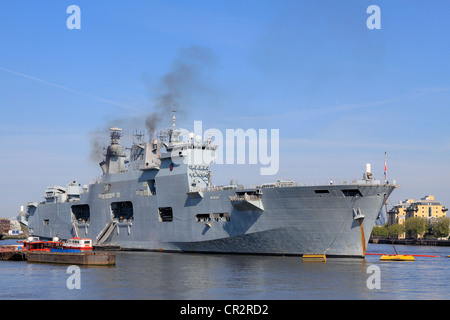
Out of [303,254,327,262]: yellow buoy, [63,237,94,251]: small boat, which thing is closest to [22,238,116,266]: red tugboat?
[63,237,94,251]: small boat

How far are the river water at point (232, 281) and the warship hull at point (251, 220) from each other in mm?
1818

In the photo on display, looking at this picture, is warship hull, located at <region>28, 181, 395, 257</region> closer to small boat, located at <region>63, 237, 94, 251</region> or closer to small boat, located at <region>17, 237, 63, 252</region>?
small boat, located at <region>17, 237, 63, 252</region>

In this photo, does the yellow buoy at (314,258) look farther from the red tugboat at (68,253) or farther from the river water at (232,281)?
the red tugboat at (68,253)

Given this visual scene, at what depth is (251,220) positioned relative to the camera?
4400 cm

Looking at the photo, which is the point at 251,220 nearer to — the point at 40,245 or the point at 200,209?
the point at 200,209

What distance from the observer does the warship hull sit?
40750mm

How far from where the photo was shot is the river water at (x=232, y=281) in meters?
26.2

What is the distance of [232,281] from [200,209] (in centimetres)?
1755

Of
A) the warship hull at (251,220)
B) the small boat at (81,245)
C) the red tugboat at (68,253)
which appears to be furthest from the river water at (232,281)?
the small boat at (81,245)

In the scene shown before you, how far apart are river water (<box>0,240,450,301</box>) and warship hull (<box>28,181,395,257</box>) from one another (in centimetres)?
182

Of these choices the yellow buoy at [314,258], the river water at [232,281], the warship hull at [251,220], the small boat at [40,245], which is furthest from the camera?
the small boat at [40,245]

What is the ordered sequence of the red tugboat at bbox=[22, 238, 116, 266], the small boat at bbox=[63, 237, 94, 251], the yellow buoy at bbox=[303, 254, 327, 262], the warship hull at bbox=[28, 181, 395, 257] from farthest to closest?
the small boat at bbox=[63, 237, 94, 251] → the warship hull at bbox=[28, 181, 395, 257] → the yellow buoy at bbox=[303, 254, 327, 262] → the red tugboat at bbox=[22, 238, 116, 266]

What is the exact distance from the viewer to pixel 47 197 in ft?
229

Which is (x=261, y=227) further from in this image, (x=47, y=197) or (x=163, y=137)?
(x=47, y=197)
